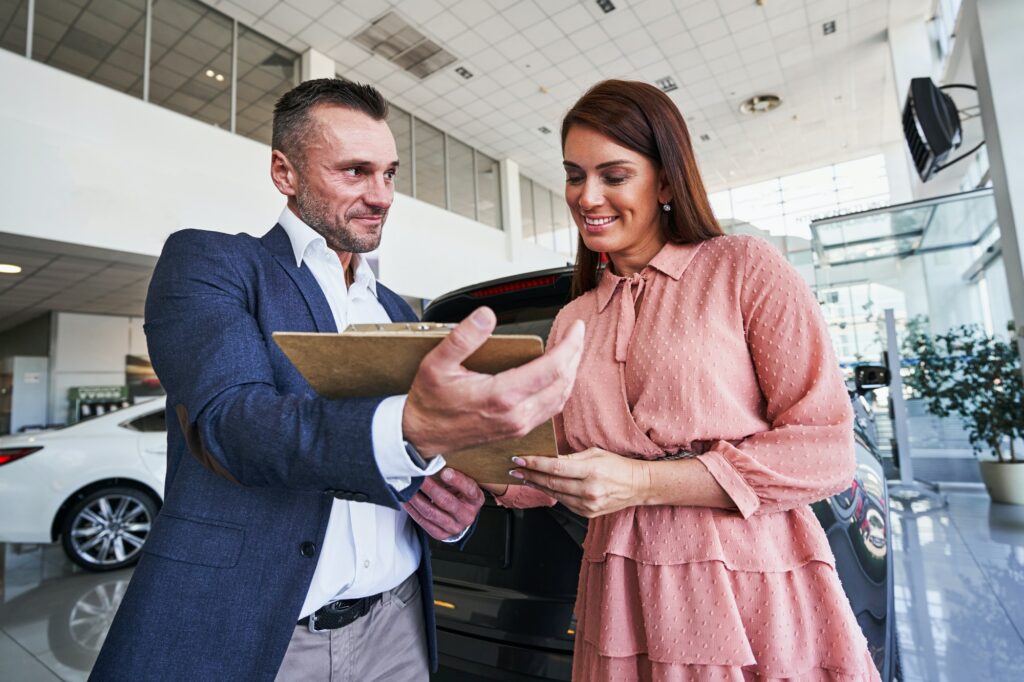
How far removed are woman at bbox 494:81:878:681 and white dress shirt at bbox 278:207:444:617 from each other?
0.34 m

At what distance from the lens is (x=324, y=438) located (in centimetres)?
59

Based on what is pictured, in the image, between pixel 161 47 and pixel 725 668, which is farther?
pixel 161 47

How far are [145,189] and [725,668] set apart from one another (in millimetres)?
7250

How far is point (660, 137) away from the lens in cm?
104

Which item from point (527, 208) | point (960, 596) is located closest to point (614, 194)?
point (960, 596)

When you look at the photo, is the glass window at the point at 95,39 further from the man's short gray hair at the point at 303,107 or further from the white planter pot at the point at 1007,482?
the white planter pot at the point at 1007,482

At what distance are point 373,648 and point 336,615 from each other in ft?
0.41

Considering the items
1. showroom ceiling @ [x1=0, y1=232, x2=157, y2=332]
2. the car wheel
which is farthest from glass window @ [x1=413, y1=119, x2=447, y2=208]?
the car wheel

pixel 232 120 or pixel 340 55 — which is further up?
pixel 340 55

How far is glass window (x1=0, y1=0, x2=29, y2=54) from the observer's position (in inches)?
229

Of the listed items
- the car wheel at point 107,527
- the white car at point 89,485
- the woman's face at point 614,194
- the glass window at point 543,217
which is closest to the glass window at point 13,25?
the white car at point 89,485

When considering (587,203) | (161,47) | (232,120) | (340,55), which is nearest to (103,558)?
(587,203)

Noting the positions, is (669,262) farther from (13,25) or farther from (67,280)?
(67,280)

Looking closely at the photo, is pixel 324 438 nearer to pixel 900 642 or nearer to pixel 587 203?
pixel 587 203
